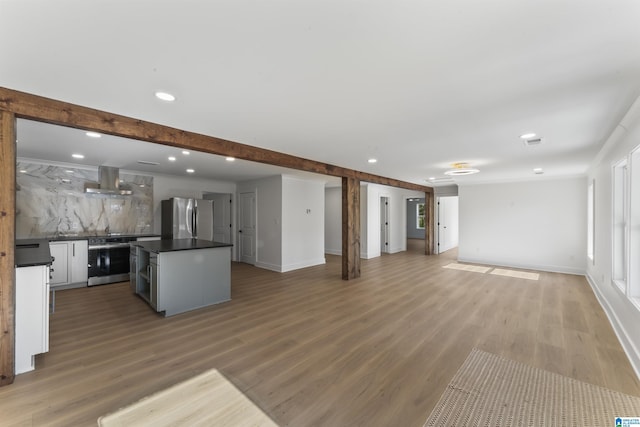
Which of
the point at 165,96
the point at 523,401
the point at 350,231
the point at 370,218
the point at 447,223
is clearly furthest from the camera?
the point at 447,223

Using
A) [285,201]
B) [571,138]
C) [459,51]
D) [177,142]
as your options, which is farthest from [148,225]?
[571,138]

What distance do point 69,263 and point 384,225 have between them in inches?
341

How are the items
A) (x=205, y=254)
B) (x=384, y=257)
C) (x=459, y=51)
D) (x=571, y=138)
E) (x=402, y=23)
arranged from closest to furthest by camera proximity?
(x=402, y=23) < (x=459, y=51) < (x=571, y=138) < (x=205, y=254) < (x=384, y=257)

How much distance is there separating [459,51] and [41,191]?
7466 mm

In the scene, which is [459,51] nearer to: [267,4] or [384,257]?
[267,4]

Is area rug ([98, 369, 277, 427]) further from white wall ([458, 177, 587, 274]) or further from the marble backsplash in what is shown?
white wall ([458, 177, 587, 274])

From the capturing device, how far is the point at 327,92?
2.20m

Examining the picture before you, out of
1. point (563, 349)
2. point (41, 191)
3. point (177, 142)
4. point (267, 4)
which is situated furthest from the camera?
point (41, 191)

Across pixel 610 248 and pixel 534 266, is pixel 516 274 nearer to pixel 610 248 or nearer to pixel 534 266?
pixel 534 266

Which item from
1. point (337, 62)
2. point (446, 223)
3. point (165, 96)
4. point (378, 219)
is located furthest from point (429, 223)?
point (165, 96)

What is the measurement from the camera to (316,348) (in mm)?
2789

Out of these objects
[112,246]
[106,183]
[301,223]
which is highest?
[106,183]

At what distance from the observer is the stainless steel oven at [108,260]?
5.27 meters

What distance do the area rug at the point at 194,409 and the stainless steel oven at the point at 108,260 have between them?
4.61 meters
